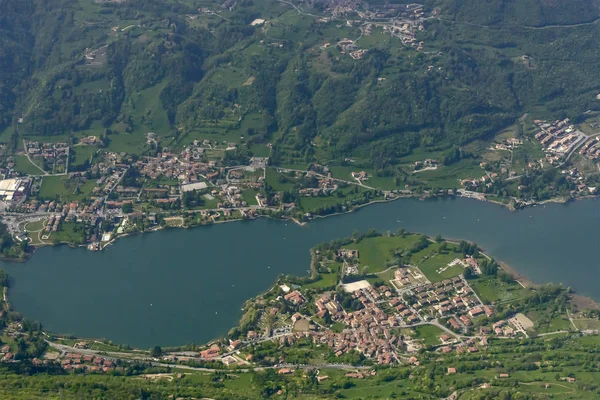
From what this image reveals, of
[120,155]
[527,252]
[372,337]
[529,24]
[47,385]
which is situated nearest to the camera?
[47,385]

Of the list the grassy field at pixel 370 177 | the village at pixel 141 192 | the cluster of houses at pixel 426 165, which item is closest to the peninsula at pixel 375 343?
the village at pixel 141 192

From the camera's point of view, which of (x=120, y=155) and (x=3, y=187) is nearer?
(x=3, y=187)

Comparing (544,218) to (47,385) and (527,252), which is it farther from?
(47,385)

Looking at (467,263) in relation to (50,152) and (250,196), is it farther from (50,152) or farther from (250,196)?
(50,152)

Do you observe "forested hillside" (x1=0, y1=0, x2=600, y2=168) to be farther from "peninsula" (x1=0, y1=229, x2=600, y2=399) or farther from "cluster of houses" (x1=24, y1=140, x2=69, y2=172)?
"peninsula" (x1=0, y1=229, x2=600, y2=399)

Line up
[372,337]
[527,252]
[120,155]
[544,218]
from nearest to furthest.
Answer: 1. [372,337]
2. [527,252]
3. [544,218]
4. [120,155]

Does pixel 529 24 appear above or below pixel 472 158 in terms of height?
above

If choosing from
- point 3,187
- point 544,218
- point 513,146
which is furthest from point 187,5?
point 544,218
